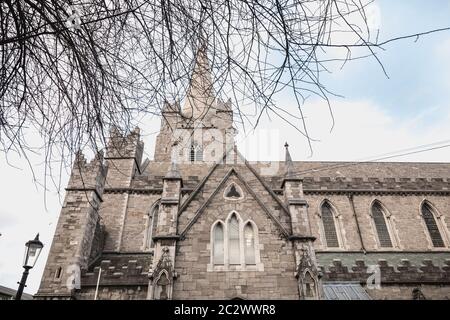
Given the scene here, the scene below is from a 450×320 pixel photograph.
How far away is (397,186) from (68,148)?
59.7ft

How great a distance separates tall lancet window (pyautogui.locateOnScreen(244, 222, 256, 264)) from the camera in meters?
10.4

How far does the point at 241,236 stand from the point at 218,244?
2.73 ft

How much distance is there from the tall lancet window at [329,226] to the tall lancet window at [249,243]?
7.08 meters

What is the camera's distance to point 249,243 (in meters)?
10.8

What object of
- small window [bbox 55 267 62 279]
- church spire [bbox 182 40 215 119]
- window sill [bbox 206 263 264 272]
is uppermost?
small window [bbox 55 267 62 279]

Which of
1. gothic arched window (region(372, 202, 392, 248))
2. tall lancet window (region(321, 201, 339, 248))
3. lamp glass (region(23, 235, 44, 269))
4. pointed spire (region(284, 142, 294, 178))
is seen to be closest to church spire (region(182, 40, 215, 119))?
lamp glass (region(23, 235, 44, 269))

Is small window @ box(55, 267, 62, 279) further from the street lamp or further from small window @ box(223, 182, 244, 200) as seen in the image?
small window @ box(223, 182, 244, 200)

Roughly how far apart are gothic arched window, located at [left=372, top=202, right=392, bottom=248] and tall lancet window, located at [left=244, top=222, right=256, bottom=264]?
912 cm

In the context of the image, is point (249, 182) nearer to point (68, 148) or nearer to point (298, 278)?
point (298, 278)

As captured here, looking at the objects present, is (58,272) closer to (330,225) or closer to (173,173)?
(173,173)

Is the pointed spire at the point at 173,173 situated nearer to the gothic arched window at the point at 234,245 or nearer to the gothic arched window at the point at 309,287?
the gothic arched window at the point at 234,245

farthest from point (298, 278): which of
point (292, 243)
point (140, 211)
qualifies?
point (140, 211)

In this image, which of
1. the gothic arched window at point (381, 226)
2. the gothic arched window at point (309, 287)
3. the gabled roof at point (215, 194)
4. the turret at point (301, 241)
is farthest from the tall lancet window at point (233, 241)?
the gothic arched window at point (381, 226)

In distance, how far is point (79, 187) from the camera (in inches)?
570
